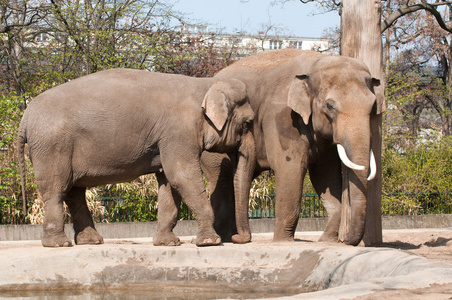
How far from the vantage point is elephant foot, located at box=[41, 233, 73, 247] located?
9234 millimetres

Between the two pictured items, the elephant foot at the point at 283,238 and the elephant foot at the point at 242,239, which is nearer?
the elephant foot at the point at 242,239

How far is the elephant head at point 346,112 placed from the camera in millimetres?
8875

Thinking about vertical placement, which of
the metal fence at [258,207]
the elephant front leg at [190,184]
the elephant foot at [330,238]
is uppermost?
the elephant front leg at [190,184]

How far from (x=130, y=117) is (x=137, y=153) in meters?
0.49

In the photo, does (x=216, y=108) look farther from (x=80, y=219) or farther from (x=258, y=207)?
(x=258, y=207)

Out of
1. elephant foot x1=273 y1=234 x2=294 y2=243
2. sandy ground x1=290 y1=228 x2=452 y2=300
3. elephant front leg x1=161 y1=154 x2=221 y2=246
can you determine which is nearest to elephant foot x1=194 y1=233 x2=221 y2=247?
elephant front leg x1=161 y1=154 x2=221 y2=246

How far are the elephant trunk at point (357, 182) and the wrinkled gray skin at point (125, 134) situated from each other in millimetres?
1666

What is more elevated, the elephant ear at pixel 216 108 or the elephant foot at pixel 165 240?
the elephant ear at pixel 216 108

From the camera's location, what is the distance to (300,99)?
9578 mm

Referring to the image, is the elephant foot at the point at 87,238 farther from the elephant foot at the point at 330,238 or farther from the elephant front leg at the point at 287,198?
the elephant foot at the point at 330,238

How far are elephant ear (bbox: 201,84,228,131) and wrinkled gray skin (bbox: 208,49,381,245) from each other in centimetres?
83

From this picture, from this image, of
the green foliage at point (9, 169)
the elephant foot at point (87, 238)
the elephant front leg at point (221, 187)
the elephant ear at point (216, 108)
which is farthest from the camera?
the green foliage at point (9, 169)

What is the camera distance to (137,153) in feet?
31.4

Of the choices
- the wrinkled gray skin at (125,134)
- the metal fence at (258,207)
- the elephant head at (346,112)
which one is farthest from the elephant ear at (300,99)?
the metal fence at (258,207)
